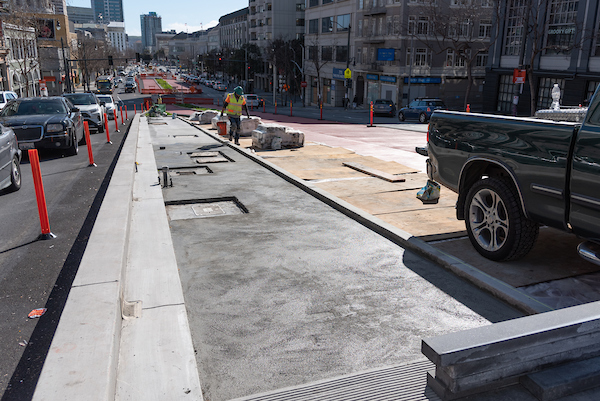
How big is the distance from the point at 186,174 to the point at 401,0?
42.9m

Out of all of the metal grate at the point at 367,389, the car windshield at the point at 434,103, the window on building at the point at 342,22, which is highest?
the window on building at the point at 342,22

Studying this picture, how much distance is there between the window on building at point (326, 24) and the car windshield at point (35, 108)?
5310 cm

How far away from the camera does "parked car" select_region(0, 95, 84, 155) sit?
12696 mm

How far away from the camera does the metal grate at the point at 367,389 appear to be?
309cm

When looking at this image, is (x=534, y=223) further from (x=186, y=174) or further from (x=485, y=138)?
(x=186, y=174)

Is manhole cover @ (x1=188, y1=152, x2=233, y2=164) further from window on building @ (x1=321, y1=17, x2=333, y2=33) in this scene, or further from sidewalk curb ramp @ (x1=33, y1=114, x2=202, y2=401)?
window on building @ (x1=321, y1=17, x2=333, y2=33)

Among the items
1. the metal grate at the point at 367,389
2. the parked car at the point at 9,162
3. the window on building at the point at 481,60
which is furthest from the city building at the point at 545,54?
the metal grate at the point at 367,389

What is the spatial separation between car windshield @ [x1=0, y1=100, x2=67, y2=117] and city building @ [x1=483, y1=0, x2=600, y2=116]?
92.4ft

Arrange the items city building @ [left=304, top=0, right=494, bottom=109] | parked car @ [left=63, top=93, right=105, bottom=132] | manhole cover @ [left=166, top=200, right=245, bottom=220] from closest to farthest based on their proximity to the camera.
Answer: manhole cover @ [left=166, top=200, right=245, bottom=220], parked car @ [left=63, top=93, right=105, bottom=132], city building @ [left=304, top=0, right=494, bottom=109]

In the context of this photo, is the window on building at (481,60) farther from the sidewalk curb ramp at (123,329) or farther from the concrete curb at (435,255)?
the sidewalk curb ramp at (123,329)

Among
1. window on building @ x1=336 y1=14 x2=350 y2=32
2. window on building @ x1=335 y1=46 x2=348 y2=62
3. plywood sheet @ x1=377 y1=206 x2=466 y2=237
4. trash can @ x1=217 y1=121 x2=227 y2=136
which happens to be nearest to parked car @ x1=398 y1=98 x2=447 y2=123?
trash can @ x1=217 y1=121 x2=227 y2=136

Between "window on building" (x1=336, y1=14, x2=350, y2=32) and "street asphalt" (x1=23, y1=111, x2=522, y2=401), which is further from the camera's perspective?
"window on building" (x1=336, y1=14, x2=350, y2=32)

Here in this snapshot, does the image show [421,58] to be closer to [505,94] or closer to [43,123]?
[505,94]

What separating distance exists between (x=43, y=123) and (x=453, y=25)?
1664 inches
